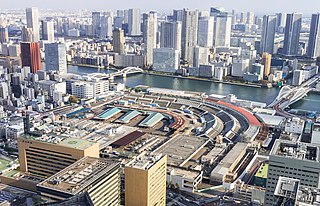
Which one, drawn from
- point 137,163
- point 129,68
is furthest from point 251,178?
point 129,68

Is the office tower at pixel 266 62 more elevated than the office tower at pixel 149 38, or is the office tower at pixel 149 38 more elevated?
the office tower at pixel 149 38

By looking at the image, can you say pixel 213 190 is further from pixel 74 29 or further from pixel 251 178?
pixel 74 29

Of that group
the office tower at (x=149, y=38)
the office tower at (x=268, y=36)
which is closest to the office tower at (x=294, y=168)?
the office tower at (x=149, y=38)

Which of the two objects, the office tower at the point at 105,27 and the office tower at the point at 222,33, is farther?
the office tower at the point at 105,27

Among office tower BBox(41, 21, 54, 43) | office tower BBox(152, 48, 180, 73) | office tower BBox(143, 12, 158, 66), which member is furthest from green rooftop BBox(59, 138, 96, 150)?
office tower BBox(41, 21, 54, 43)

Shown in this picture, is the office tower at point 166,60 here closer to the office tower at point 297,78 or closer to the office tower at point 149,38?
the office tower at point 149,38

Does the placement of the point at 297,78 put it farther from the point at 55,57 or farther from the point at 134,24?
the point at 134,24

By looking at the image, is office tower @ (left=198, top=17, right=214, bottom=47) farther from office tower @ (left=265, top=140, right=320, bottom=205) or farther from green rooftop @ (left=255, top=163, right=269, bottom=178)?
office tower @ (left=265, top=140, right=320, bottom=205)
